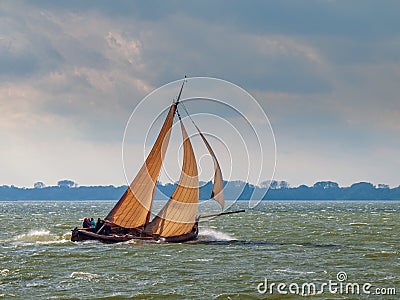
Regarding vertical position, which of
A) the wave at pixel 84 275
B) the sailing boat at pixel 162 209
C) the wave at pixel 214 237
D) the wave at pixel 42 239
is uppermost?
the sailing boat at pixel 162 209

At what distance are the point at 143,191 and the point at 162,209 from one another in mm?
2318

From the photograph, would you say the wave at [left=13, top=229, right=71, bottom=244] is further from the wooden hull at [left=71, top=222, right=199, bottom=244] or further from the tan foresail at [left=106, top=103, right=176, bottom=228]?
the tan foresail at [left=106, top=103, right=176, bottom=228]

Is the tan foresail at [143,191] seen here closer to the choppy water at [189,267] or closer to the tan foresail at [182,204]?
the tan foresail at [182,204]

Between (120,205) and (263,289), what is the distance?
25051 mm

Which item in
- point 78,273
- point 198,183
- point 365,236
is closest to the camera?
point 78,273

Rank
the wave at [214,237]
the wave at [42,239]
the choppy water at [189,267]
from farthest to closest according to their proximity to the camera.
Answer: the wave at [214,237], the wave at [42,239], the choppy water at [189,267]

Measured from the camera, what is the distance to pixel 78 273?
3394 centimetres

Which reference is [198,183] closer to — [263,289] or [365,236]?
[365,236]

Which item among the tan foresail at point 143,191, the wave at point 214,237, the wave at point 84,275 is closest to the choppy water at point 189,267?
the wave at point 84,275

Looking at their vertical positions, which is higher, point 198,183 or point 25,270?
point 198,183

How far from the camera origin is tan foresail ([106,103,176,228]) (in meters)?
51.1

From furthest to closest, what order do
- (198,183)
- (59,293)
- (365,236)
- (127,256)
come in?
(365,236), (198,183), (127,256), (59,293)

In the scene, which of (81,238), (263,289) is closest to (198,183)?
(81,238)

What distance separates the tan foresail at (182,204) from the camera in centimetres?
4981
